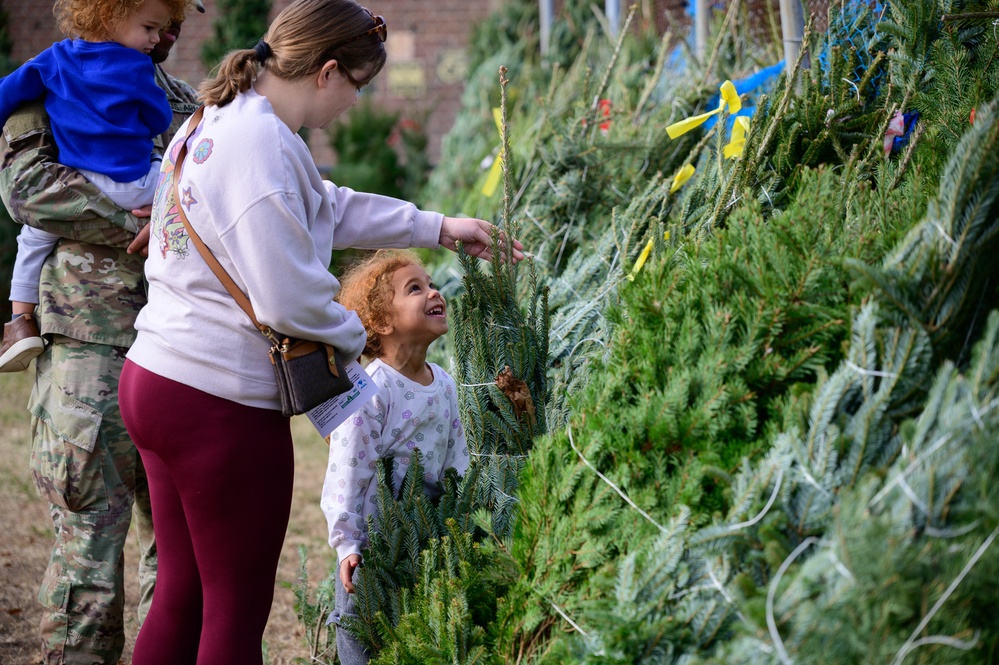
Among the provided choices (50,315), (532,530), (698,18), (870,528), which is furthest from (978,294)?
(698,18)

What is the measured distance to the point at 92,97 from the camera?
2.51m

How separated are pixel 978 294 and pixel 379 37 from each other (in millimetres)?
1288

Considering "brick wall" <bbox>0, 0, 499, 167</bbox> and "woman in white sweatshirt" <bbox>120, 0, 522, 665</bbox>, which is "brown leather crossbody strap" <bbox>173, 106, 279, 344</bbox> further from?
"brick wall" <bbox>0, 0, 499, 167</bbox>

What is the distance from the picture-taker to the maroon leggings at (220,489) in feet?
6.02

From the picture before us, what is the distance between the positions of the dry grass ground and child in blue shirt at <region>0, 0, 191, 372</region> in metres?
1.23

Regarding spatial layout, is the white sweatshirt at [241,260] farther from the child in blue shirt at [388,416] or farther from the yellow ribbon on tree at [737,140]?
the yellow ribbon on tree at [737,140]

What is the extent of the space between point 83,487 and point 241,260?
1.16 meters

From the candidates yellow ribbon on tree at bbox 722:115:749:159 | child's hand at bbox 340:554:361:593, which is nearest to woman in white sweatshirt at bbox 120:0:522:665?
child's hand at bbox 340:554:361:593

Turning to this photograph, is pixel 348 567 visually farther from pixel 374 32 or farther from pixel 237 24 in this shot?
pixel 237 24

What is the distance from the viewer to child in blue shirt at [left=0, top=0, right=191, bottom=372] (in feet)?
8.23

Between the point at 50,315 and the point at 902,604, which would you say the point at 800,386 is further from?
the point at 50,315

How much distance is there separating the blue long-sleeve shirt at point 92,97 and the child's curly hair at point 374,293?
2.21 feet

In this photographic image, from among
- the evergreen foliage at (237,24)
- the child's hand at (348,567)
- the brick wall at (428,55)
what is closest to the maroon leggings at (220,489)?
the child's hand at (348,567)

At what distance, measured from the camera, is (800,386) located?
166 cm
